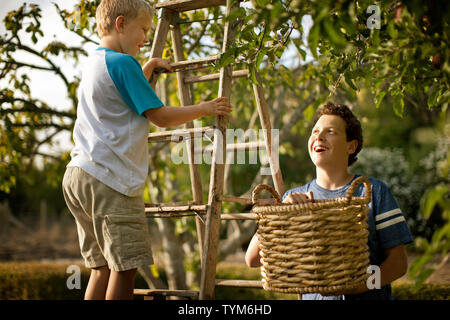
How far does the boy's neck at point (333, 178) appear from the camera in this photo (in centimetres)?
200

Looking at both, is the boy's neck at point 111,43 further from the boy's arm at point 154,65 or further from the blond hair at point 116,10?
the boy's arm at point 154,65

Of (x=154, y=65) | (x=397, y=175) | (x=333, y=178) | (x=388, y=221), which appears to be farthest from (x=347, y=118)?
(x=397, y=175)

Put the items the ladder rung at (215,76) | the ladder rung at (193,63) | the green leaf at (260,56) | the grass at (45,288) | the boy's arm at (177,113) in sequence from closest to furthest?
1. the green leaf at (260,56)
2. the boy's arm at (177,113)
3. the ladder rung at (193,63)
4. the ladder rung at (215,76)
5. the grass at (45,288)

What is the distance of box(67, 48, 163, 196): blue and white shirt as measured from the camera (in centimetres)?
182

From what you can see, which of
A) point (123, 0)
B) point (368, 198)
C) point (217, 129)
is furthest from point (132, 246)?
point (123, 0)

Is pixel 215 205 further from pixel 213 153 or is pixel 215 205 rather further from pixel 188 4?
pixel 188 4

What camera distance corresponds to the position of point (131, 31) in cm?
203

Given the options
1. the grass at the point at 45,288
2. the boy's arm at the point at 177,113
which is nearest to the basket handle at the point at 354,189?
the boy's arm at the point at 177,113

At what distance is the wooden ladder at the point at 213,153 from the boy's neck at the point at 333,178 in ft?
1.29

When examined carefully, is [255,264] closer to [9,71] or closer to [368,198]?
[368,198]

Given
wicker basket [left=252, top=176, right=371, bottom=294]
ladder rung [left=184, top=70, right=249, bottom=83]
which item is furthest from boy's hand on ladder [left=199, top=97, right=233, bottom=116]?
wicker basket [left=252, top=176, right=371, bottom=294]

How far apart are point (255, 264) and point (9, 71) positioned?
293cm
